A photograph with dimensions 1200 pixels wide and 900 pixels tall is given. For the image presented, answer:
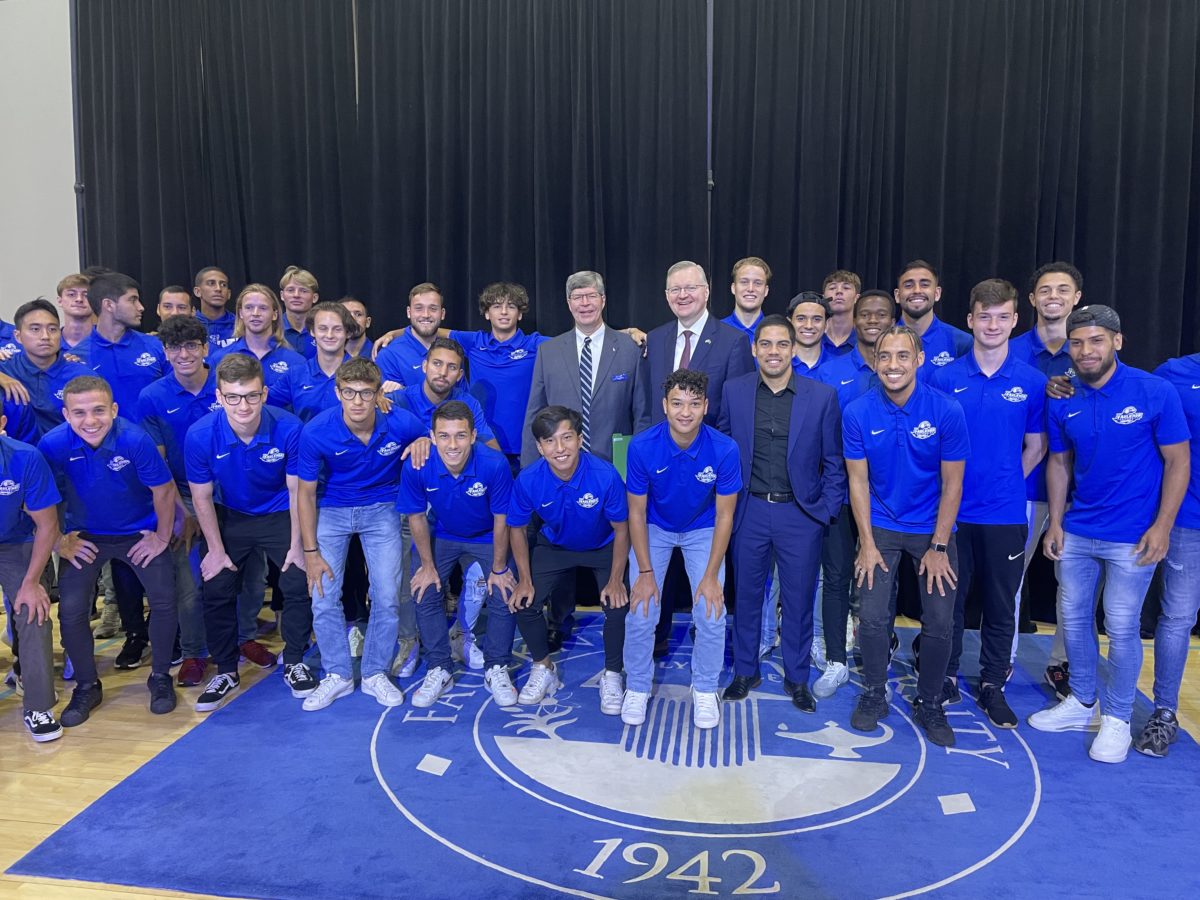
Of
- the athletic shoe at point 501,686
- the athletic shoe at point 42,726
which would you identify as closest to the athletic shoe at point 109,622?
the athletic shoe at point 42,726

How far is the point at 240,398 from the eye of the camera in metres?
3.49

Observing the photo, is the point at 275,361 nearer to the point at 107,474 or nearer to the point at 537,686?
the point at 107,474

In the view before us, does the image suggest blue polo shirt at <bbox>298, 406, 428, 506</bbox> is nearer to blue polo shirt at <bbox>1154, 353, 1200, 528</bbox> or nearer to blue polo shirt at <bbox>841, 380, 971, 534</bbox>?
blue polo shirt at <bbox>841, 380, 971, 534</bbox>

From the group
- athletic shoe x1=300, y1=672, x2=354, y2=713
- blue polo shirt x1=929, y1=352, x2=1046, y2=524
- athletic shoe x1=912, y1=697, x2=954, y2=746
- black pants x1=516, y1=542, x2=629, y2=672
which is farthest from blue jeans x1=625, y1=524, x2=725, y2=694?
athletic shoe x1=300, y1=672, x2=354, y2=713

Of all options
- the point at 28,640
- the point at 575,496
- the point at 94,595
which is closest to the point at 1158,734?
the point at 575,496

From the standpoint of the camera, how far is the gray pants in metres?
3.45

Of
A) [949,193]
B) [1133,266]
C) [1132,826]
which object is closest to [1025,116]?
[949,193]

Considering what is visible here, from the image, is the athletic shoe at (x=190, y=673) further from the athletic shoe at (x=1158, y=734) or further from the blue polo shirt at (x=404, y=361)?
the athletic shoe at (x=1158, y=734)

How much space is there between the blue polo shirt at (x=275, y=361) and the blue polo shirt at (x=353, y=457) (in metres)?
0.65

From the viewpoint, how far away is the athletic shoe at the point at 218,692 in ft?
12.1

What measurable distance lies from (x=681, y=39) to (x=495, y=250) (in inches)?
65.4

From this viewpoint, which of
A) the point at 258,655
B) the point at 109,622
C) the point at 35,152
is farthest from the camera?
the point at 35,152

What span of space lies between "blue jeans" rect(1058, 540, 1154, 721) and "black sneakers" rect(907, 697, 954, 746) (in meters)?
0.60

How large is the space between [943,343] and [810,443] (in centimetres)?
112
